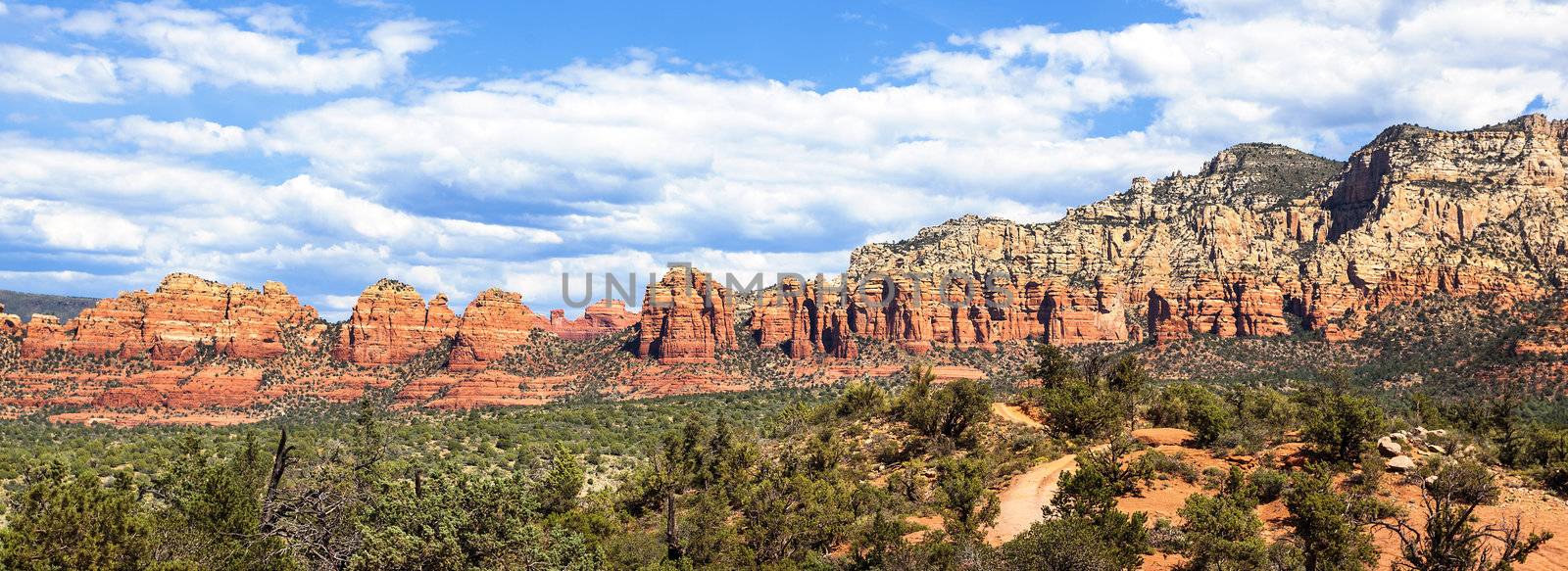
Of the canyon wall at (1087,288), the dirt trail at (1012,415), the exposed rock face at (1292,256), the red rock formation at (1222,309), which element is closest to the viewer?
the dirt trail at (1012,415)

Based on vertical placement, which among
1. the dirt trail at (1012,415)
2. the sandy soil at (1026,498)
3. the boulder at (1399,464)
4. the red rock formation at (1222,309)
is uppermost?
the red rock formation at (1222,309)

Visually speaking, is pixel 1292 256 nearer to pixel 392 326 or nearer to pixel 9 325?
pixel 392 326

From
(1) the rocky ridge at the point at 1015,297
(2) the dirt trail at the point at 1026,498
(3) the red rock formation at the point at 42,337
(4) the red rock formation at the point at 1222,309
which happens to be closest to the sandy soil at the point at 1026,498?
(2) the dirt trail at the point at 1026,498

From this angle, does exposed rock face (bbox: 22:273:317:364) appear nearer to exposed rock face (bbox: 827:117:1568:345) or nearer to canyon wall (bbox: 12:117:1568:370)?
canyon wall (bbox: 12:117:1568:370)

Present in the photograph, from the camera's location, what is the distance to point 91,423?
4461 inches

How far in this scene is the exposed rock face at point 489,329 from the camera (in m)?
141

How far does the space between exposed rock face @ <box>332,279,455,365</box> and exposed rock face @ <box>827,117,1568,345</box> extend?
2519 inches

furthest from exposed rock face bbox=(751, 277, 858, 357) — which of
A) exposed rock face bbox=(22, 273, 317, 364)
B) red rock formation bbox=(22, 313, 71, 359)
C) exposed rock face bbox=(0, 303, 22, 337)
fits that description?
exposed rock face bbox=(0, 303, 22, 337)

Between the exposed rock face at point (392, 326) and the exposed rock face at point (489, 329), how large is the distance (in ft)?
16.4

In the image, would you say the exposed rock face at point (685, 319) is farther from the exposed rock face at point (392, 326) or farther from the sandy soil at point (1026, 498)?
the sandy soil at point (1026, 498)

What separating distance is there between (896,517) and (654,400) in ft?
261

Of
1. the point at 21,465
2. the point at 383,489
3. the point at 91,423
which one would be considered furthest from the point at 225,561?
the point at 91,423

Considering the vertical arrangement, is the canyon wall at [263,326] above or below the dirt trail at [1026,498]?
above

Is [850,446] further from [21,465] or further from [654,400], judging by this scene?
[654,400]
